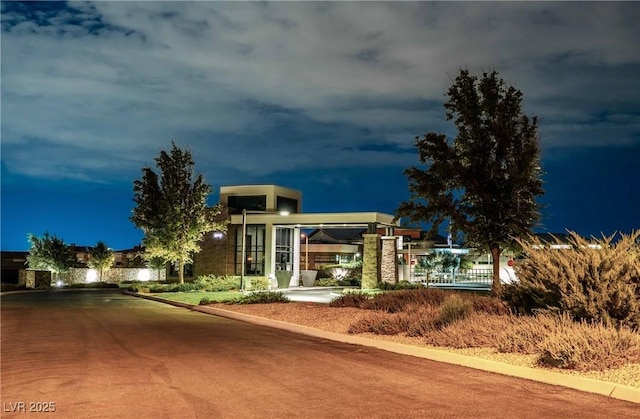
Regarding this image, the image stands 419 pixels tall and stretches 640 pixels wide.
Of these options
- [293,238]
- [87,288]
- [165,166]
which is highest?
[165,166]

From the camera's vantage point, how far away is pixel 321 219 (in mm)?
43531

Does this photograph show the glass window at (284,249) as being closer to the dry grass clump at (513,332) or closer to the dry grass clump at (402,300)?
the dry grass clump at (402,300)

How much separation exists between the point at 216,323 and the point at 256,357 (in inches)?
291

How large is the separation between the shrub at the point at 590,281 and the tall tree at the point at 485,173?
882 centimetres

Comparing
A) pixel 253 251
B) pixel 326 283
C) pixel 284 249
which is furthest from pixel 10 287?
pixel 326 283

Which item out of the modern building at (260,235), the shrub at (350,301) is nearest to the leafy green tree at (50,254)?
the modern building at (260,235)

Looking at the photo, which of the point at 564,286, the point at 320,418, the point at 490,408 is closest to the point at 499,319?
the point at 564,286

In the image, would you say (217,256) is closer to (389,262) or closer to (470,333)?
(389,262)

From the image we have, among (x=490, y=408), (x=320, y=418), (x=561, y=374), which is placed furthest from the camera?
(x=561, y=374)

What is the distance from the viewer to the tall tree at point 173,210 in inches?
1555

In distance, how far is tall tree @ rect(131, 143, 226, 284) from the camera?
3950 cm

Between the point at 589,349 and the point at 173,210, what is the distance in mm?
32380

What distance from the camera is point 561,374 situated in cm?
953

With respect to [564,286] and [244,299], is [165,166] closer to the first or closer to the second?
[244,299]
